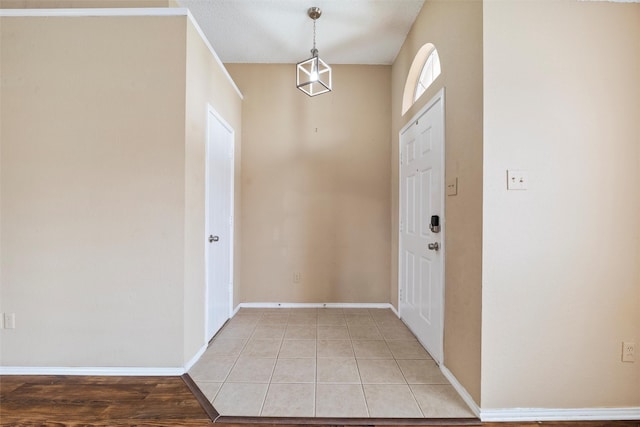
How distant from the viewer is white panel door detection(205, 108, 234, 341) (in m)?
2.58

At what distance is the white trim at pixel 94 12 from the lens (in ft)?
6.73

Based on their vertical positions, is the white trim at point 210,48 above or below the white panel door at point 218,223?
above

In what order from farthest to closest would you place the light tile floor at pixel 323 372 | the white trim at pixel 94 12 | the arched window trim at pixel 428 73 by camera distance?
the arched window trim at pixel 428 73
the white trim at pixel 94 12
the light tile floor at pixel 323 372

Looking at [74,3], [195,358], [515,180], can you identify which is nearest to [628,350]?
[515,180]

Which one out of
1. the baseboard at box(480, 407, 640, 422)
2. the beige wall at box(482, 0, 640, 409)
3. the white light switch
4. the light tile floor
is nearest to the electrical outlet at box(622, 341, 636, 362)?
the beige wall at box(482, 0, 640, 409)

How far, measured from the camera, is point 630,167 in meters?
1.66

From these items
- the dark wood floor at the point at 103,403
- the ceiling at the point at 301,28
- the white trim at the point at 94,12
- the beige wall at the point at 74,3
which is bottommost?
the dark wood floor at the point at 103,403

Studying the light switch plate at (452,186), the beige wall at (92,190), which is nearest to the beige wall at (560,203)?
the light switch plate at (452,186)

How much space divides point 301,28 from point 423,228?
231 centimetres

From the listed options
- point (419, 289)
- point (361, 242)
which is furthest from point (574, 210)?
point (361, 242)

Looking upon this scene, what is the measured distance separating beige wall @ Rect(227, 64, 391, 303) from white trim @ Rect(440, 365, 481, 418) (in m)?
1.53

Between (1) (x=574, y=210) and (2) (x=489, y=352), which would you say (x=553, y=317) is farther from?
(1) (x=574, y=210)

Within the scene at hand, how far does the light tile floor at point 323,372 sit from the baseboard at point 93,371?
18 centimetres

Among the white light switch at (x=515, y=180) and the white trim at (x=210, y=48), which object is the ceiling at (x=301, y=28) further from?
the white light switch at (x=515, y=180)
